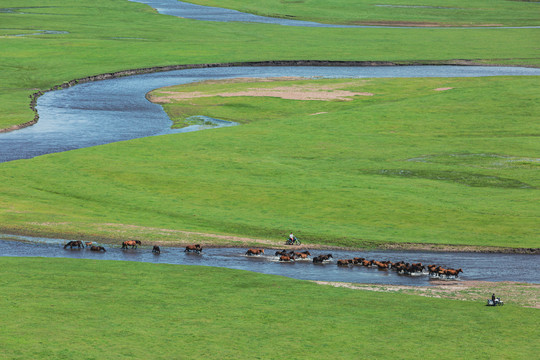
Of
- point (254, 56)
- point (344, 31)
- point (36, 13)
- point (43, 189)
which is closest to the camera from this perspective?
point (43, 189)

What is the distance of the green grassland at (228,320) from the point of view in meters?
26.9

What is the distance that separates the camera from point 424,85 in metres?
109

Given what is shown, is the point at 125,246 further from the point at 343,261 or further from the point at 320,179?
the point at 320,179

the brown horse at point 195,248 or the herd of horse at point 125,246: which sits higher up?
the brown horse at point 195,248

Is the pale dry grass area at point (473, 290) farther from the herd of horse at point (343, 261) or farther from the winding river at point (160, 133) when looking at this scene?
the winding river at point (160, 133)

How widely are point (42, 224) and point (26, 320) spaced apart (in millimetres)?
19379

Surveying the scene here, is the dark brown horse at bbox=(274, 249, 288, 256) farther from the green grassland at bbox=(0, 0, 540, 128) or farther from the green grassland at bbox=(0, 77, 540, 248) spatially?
the green grassland at bbox=(0, 0, 540, 128)

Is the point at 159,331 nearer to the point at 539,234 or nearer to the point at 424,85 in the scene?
the point at 539,234

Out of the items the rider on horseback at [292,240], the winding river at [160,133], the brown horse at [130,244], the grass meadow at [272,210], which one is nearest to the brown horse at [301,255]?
the winding river at [160,133]

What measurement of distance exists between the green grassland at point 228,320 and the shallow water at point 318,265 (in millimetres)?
3483

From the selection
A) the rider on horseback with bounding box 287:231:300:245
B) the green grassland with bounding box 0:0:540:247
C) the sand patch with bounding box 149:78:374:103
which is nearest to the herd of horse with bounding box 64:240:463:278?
the rider on horseback with bounding box 287:231:300:245

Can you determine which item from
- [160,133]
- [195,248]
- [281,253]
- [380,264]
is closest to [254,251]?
[281,253]

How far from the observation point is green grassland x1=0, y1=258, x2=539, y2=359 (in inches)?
1061

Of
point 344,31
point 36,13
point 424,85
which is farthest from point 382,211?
point 36,13
